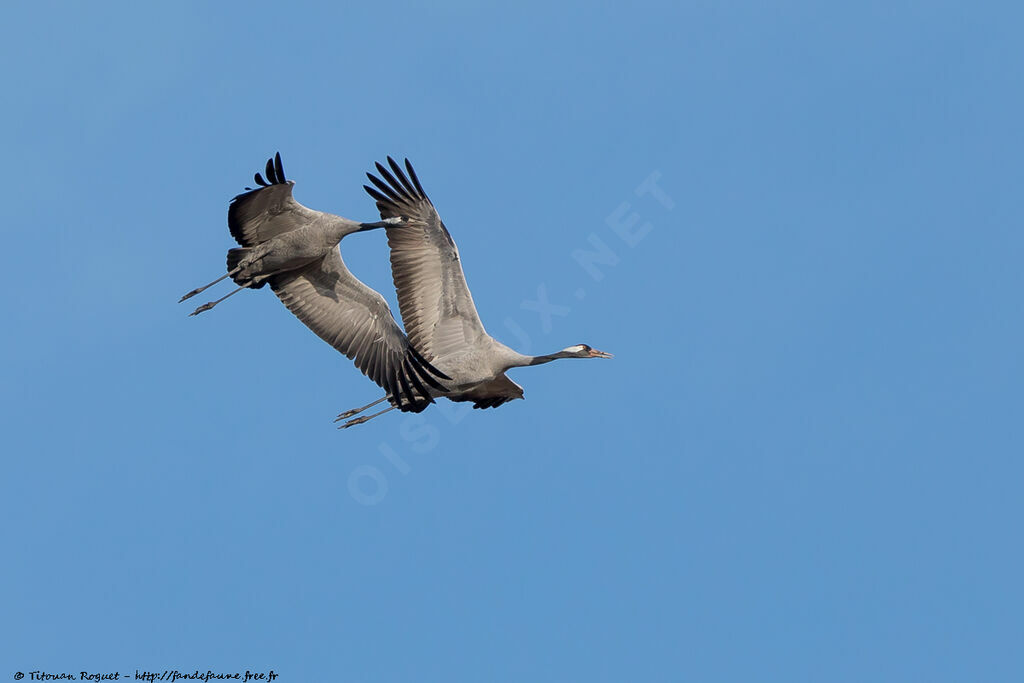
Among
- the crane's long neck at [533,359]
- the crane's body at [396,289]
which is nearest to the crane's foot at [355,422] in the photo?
the crane's body at [396,289]

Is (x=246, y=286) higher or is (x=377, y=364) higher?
(x=246, y=286)

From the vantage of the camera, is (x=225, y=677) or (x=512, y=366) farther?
(x=512, y=366)

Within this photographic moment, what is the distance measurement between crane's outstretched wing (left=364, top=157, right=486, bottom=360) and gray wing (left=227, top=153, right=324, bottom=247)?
137 cm

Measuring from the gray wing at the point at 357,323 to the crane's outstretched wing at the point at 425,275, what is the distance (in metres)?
0.54

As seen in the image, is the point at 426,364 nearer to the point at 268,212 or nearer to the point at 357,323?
the point at 357,323

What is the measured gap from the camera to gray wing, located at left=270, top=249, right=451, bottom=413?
15.9m

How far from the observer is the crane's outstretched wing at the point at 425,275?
1636 cm

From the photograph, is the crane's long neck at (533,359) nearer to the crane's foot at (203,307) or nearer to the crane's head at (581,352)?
the crane's head at (581,352)

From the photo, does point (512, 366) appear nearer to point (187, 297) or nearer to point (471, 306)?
point (471, 306)

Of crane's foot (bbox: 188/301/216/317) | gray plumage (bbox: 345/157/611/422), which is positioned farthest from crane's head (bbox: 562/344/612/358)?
crane's foot (bbox: 188/301/216/317)

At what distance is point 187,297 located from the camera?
54.6 feet

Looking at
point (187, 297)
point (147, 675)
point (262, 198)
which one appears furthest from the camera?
point (187, 297)

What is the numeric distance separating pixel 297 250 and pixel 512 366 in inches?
118

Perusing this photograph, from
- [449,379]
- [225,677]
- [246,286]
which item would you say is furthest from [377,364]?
[225,677]
